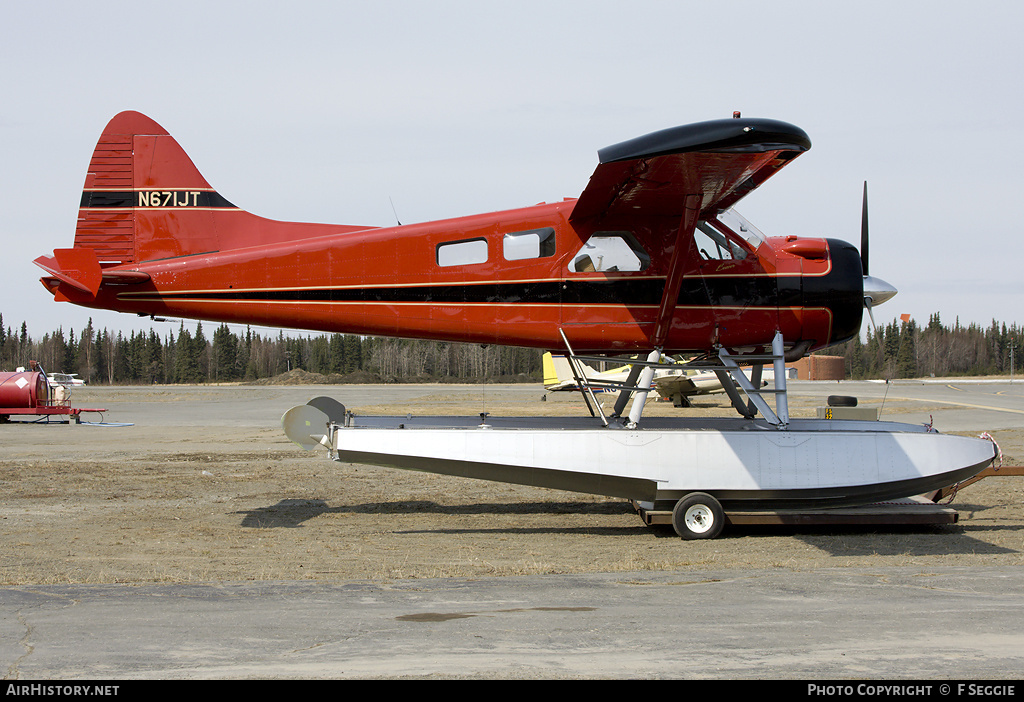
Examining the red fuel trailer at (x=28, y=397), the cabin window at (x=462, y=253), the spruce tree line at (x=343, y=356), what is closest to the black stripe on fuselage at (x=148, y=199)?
the cabin window at (x=462, y=253)

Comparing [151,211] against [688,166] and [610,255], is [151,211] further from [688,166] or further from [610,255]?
[688,166]

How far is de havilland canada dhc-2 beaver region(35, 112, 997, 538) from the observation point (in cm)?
871

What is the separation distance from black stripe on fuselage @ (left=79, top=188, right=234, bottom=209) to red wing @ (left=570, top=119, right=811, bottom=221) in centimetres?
448

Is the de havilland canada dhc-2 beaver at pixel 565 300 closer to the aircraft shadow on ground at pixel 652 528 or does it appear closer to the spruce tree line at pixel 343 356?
the aircraft shadow on ground at pixel 652 528

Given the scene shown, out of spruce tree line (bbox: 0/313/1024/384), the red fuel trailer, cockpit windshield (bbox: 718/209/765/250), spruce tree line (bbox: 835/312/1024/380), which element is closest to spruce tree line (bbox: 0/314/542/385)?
spruce tree line (bbox: 0/313/1024/384)

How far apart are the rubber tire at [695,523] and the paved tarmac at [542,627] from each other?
1456mm

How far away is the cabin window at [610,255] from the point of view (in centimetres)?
913

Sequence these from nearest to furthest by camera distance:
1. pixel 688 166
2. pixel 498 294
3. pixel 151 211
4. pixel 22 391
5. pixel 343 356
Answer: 1. pixel 688 166
2. pixel 498 294
3. pixel 151 211
4. pixel 22 391
5. pixel 343 356

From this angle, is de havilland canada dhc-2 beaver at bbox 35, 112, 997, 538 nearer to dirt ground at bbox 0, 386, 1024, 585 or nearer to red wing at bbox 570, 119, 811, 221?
red wing at bbox 570, 119, 811, 221


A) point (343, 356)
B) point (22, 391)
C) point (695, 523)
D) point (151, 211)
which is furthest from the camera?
point (343, 356)

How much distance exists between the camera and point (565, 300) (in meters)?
9.15

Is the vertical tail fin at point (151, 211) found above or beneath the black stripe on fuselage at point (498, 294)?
above

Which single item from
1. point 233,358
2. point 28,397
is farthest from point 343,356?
point 28,397

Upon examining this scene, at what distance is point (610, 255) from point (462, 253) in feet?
5.58
